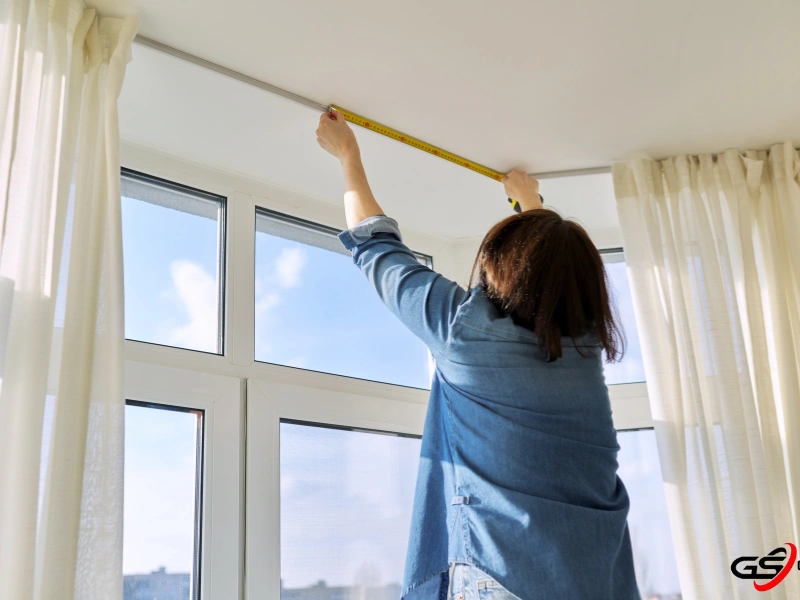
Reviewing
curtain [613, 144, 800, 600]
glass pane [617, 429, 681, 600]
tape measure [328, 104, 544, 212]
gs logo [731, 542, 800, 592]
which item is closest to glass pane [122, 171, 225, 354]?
tape measure [328, 104, 544, 212]

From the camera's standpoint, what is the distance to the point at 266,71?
1.78m

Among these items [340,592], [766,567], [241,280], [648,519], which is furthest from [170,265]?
[766,567]

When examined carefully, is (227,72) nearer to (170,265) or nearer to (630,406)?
(170,265)

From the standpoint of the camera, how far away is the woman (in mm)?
1245

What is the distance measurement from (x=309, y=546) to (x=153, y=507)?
401mm

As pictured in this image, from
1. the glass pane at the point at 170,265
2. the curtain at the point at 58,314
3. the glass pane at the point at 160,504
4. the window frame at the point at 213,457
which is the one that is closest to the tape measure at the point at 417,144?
the glass pane at the point at 170,265

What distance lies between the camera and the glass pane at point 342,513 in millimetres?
1871

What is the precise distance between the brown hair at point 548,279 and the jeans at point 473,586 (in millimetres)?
366

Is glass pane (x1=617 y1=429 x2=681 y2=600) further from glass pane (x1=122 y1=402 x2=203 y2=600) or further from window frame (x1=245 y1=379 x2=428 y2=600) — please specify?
glass pane (x1=122 y1=402 x2=203 y2=600)

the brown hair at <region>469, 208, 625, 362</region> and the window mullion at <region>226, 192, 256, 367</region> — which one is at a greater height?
the window mullion at <region>226, 192, 256, 367</region>

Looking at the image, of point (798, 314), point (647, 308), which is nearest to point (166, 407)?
point (647, 308)

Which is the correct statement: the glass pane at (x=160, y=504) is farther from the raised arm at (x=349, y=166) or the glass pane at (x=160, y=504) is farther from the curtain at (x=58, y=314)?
the raised arm at (x=349, y=166)

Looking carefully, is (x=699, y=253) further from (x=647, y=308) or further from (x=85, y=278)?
(x=85, y=278)

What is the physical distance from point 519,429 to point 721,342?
1000 millimetres
